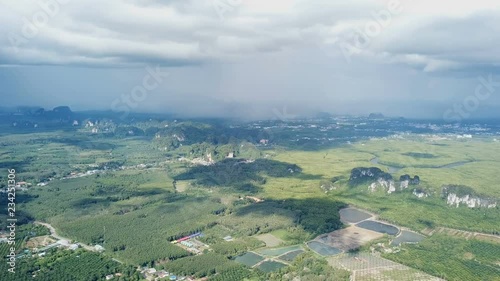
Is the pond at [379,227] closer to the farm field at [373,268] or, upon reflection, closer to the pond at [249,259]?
the farm field at [373,268]

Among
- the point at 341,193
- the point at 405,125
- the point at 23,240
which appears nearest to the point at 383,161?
the point at 341,193

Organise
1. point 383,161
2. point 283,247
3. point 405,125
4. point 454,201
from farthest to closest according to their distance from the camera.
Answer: point 405,125, point 383,161, point 454,201, point 283,247

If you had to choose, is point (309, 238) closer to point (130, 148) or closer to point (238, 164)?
point (238, 164)

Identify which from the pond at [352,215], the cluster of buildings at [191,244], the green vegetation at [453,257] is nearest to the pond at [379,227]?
the pond at [352,215]

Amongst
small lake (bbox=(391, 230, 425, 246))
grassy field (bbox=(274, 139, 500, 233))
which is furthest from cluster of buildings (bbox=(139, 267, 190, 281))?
grassy field (bbox=(274, 139, 500, 233))

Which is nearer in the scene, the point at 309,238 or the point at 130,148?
the point at 309,238

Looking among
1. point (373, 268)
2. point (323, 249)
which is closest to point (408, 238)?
point (373, 268)
